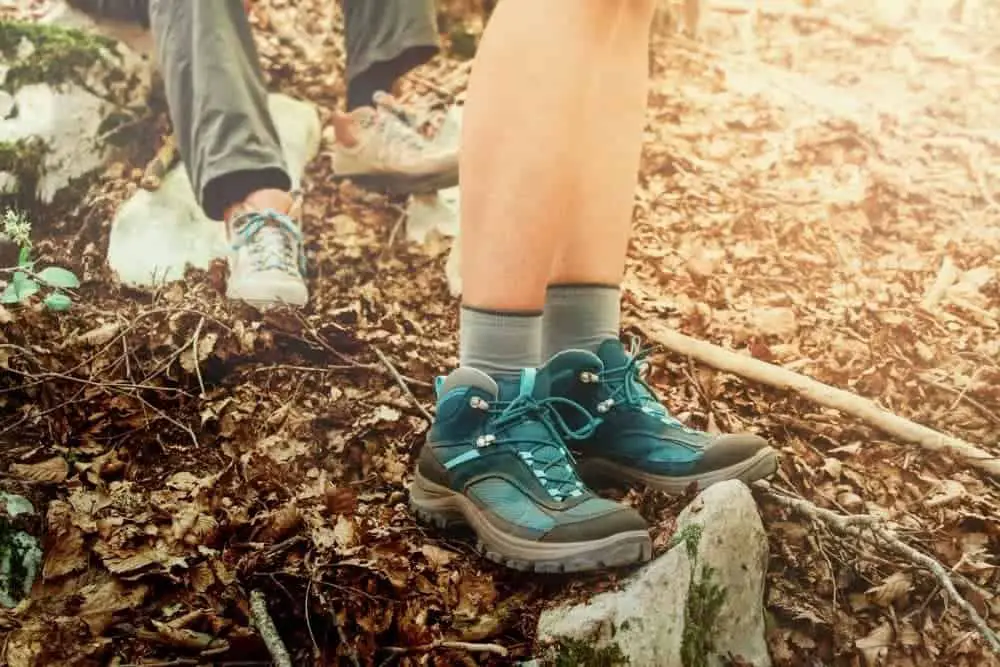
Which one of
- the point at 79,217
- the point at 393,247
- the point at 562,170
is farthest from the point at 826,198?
the point at 79,217

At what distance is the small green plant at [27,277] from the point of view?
4.59 feet

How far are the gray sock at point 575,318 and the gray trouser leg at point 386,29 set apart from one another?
673mm

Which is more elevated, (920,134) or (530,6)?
(530,6)

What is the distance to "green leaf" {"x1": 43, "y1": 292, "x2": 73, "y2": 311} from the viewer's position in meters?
1.41

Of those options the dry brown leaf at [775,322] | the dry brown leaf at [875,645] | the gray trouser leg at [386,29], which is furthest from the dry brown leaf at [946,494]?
the gray trouser leg at [386,29]

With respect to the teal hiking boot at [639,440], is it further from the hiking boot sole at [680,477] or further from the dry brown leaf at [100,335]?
the dry brown leaf at [100,335]

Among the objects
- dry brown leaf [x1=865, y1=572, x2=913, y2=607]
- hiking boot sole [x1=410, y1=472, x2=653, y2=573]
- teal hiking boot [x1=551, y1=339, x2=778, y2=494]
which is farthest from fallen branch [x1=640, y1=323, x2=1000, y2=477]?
hiking boot sole [x1=410, y1=472, x2=653, y2=573]

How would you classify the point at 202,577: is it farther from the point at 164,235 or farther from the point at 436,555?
the point at 164,235

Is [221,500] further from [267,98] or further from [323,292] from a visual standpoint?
[267,98]

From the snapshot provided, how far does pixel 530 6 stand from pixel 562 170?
11.1 inches

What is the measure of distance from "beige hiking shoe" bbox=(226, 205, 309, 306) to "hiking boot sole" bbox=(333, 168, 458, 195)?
0.68ft

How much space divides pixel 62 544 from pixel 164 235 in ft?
2.09

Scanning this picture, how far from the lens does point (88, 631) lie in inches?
43.3

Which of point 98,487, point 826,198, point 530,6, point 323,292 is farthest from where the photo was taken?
point 826,198
